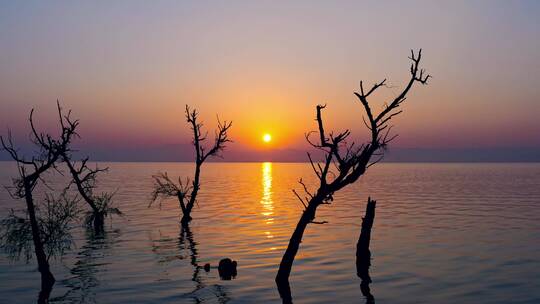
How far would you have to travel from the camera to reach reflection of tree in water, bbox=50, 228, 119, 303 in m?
20.6

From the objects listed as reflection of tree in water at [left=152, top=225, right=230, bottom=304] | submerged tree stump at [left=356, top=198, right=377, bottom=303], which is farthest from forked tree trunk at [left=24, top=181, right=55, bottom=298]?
submerged tree stump at [left=356, top=198, right=377, bottom=303]

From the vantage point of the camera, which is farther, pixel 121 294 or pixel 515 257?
pixel 515 257

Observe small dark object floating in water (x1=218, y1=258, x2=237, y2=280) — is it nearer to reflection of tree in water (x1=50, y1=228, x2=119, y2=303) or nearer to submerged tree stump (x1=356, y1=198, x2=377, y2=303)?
reflection of tree in water (x1=50, y1=228, x2=119, y2=303)

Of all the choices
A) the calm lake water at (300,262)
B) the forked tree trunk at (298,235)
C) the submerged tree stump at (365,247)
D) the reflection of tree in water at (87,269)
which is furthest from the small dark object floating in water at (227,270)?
the submerged tree stump at (365,247)

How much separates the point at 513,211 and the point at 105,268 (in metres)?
44.0

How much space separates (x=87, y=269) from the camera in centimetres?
2612

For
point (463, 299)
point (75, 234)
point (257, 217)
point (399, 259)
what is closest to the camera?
point (463, 299)

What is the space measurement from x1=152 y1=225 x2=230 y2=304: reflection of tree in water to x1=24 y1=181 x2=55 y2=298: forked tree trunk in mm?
6054

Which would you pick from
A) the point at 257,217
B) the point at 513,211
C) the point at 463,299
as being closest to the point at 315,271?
the point at 463,299

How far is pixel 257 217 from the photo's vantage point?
50562mm

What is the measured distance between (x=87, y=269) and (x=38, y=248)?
5473 mm

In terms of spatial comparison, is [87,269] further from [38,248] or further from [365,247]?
[365,247]

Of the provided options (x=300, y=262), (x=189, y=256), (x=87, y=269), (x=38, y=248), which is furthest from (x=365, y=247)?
(x=38, y=248)

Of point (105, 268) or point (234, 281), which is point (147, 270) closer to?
point (105, 268)
